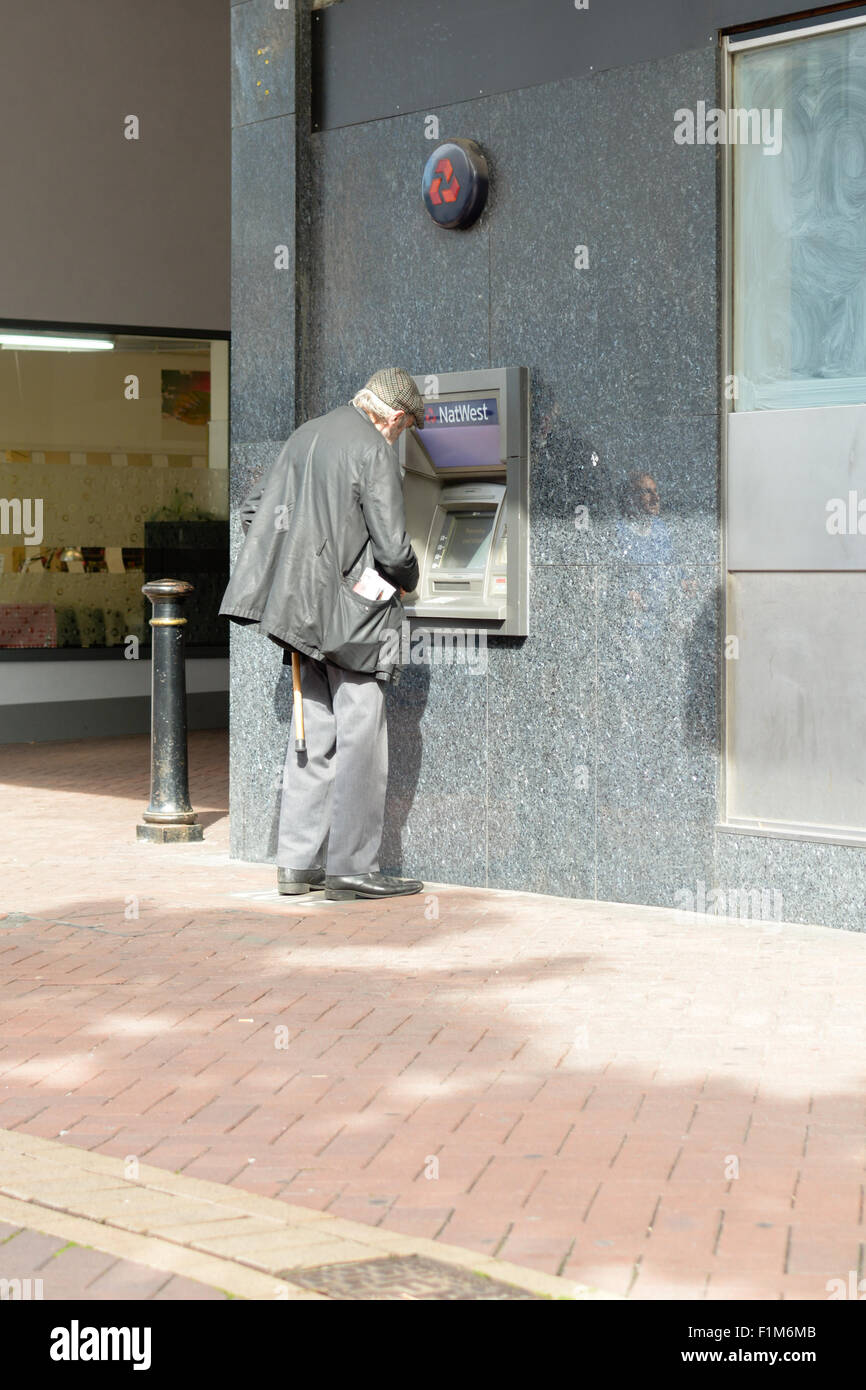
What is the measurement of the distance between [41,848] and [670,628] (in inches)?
144

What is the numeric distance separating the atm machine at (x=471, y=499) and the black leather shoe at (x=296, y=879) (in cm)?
122

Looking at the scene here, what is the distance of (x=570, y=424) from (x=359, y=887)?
81.3 inches

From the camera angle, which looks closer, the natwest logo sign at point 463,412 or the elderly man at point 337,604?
the elderly man at point 337,604

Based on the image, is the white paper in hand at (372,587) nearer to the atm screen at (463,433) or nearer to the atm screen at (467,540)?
the atm screen at (467,540)

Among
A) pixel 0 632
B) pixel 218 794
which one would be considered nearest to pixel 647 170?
pixel 218 794

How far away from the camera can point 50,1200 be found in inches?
157

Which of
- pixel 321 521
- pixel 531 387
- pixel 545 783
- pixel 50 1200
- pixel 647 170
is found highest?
pixel 647 170

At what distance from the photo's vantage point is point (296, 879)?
772 cm

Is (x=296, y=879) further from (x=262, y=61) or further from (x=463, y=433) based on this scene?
(x=262, y=61)

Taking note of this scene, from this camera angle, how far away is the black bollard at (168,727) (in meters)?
9.49

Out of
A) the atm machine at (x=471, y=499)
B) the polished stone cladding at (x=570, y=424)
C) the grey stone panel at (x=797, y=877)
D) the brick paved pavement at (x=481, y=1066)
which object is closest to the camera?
the brick paved pavement at (x=481, y=1066)

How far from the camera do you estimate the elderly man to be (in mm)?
7453

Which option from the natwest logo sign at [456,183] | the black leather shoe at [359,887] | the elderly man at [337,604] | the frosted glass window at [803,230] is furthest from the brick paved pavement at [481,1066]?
the natwest logo sign at [456,183]

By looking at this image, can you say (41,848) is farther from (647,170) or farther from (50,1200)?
(50,1200)
